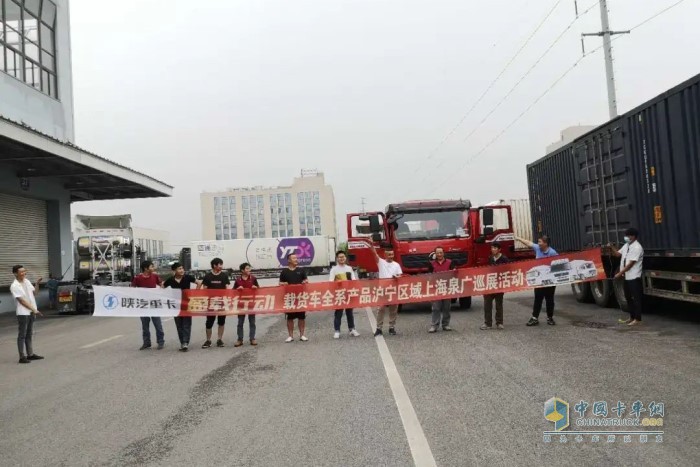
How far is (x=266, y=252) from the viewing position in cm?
5325

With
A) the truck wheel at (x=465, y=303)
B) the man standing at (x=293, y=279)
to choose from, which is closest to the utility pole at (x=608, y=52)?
the truck wheel at (x=465, y=303)

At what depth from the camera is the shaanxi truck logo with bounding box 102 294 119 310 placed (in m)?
12.0

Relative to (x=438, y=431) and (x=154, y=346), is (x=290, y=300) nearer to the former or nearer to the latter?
(x=154, y=346)

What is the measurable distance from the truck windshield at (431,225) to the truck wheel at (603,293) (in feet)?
11.1

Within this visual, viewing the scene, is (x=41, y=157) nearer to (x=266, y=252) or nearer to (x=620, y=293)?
(x=620, y=293)

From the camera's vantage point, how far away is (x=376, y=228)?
1453 centimetres

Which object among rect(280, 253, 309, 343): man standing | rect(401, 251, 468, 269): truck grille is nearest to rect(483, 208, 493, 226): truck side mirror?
rect(401, 251, 468, 269): truck grille

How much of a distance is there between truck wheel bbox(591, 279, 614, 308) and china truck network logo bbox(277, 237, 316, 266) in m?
39.1

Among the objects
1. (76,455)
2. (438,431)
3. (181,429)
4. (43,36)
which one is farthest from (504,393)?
(43,36)

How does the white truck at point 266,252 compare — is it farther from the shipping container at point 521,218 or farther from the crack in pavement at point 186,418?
the crack in pavement at point 186,418

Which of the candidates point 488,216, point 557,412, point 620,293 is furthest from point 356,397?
point 488,216

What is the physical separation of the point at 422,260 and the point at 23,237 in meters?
18.4

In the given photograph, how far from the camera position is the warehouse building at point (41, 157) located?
2153 centimetres

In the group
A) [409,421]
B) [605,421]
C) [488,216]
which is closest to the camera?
[605,421]
